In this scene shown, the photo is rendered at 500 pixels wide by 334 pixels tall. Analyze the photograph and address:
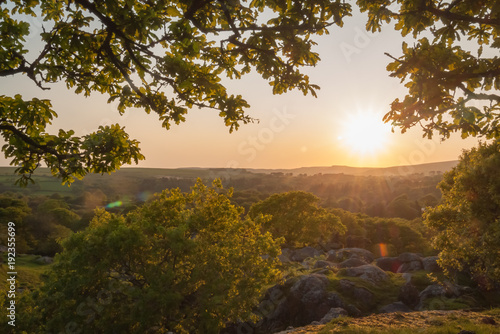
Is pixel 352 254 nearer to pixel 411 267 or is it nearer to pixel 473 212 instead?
pixel 411 267

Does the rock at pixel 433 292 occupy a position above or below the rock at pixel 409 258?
above

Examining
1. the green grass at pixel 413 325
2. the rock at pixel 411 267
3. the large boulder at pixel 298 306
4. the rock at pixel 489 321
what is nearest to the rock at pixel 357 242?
the rock at pixel 411 267

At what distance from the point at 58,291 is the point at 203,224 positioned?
7636 mm

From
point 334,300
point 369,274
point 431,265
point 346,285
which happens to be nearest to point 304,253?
point 431,265

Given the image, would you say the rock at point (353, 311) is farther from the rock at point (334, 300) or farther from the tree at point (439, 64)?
the tree at point (439, 64)

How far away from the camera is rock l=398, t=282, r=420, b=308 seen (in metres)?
27.7

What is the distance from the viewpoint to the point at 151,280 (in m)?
13.9

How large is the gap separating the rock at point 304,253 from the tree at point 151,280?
37370 millimetres

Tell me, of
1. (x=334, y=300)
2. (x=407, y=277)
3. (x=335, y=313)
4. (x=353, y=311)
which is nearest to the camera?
(x=335, y=313)

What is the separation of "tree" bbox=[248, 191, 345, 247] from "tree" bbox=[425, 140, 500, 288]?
36.6 meters

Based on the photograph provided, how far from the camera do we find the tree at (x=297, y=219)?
55.6 metres

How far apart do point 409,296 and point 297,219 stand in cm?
2896

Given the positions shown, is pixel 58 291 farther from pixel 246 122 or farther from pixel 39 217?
pixel 39 217

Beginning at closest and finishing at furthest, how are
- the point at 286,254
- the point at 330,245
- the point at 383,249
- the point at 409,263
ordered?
the point at 409,263
the point at 286,254
the point at 383,249
the point at 330,245
